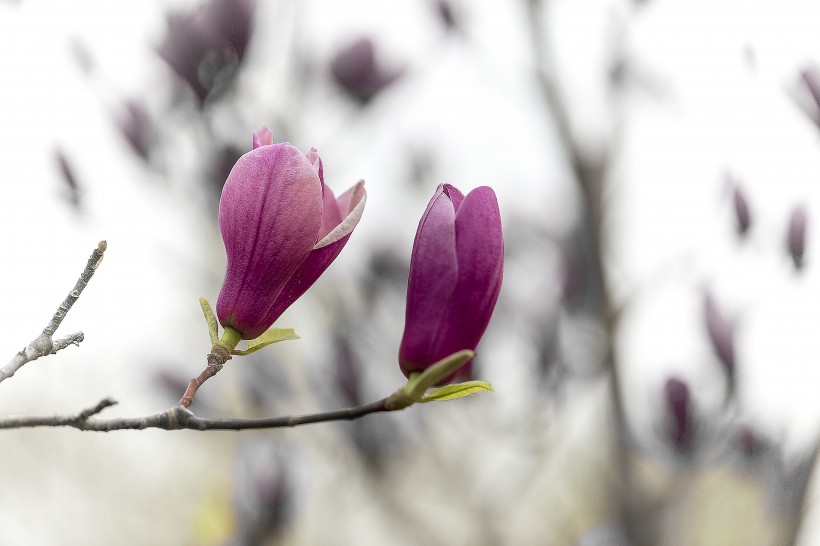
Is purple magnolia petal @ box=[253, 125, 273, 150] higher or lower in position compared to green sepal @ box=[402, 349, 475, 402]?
higher

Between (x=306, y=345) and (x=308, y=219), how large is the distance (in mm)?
2399

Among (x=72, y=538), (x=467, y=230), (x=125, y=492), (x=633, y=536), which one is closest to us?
(x=467, y=230)

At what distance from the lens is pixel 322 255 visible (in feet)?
2.11

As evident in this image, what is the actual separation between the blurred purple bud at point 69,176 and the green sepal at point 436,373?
1587mm

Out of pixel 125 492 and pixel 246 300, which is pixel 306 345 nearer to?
pixel 246 300

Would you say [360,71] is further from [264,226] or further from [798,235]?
[264,226]

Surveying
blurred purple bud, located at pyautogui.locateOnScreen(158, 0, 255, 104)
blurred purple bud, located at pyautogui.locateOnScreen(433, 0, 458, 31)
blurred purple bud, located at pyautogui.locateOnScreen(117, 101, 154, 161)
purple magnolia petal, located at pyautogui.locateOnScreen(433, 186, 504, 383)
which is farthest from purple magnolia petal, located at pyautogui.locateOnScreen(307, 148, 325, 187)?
blurred purple bud, located at pyautogui.locateOnScreen(433, 0, 458, 31)

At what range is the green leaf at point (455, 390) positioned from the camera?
642mm

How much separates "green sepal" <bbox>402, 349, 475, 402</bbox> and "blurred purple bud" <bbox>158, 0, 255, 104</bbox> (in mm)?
1493

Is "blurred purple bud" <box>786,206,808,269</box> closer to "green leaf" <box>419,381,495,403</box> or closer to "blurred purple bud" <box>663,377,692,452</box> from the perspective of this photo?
"blurred purple bud" <box>663,377,692,452</box>

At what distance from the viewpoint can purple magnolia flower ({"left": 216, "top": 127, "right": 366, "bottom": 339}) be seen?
24.3 inches

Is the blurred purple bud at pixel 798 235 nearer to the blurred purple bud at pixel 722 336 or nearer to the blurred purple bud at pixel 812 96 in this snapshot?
the blurred purple bud at pixel 812 96

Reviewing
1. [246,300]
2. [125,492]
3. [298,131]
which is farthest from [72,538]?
[246,300]

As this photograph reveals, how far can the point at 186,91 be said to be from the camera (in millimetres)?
1965
